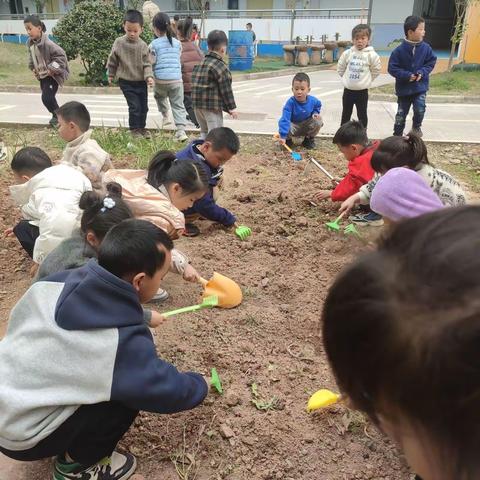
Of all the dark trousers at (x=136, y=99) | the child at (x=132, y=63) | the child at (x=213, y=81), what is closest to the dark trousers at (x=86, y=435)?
the child at (x=213, y=81)

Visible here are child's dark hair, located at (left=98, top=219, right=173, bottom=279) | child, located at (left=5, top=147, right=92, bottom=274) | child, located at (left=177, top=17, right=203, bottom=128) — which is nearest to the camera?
child's dark hair, located at (left=98, top=219, right=173, bottom=279)

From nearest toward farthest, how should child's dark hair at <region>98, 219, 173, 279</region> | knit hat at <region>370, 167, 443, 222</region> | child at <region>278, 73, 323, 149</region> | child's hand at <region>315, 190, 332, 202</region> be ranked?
child's dark hair at <region>98, 219, 173, 279</region> → knit hat at <region>370, 167, 443, 222</region> → child's hand at <region>315, 190, 332, 202</region> → child at <region>278, 73, 323, 149</region>

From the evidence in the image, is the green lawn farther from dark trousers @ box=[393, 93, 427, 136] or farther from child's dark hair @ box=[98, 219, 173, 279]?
child's dark hair @ box=[98, 219, 173, 279]

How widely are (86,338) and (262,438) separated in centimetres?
80

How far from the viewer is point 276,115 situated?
7402mm

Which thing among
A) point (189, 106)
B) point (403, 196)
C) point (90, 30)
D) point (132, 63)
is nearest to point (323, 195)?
point (403, 196)

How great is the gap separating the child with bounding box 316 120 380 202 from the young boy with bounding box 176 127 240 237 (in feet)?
2.62

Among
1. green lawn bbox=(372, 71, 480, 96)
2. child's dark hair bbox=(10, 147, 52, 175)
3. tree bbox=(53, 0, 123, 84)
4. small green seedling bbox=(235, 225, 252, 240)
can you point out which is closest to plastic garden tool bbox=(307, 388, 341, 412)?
small green seedling bbox=(235, 225, 252, 240)

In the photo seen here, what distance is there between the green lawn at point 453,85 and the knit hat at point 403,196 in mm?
7651

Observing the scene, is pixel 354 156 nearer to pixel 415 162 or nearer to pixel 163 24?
pixel 415 162

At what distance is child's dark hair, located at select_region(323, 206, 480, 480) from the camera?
480 mm

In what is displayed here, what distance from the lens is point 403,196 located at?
2.17 meters

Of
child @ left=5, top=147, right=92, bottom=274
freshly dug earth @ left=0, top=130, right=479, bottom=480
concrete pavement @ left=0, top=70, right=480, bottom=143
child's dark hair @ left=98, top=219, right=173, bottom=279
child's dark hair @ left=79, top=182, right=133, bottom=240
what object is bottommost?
freshly dug earth @ left=0, top=130, right=479, bottom=480

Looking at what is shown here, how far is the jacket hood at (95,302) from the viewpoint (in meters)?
1.36
